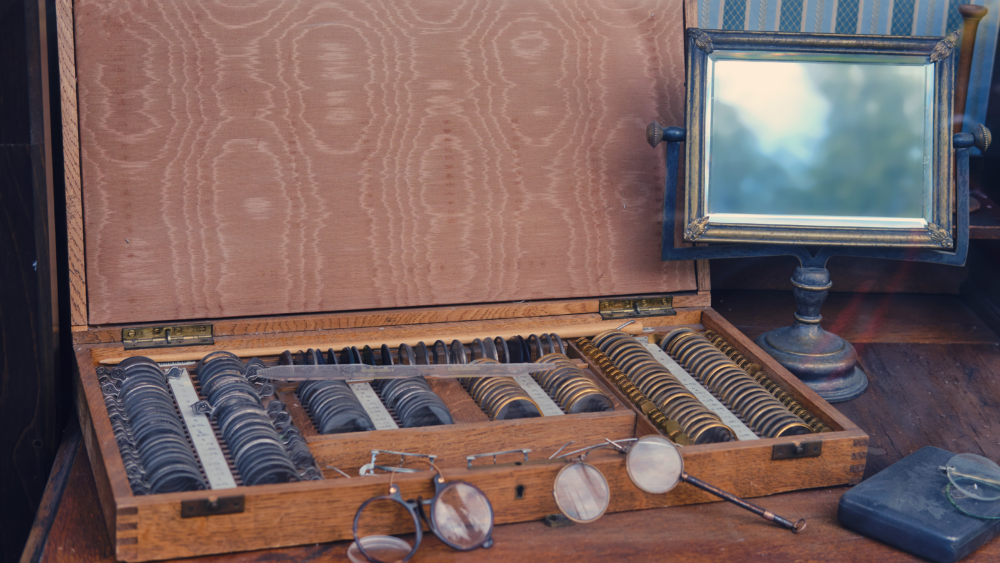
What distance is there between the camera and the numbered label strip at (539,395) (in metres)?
2.42

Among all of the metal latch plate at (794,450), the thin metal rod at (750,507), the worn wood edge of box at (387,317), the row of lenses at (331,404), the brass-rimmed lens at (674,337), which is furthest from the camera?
the brass-rimmed lens at (674,337)

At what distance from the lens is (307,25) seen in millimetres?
2764

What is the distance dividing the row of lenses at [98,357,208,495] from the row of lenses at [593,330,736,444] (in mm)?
1175

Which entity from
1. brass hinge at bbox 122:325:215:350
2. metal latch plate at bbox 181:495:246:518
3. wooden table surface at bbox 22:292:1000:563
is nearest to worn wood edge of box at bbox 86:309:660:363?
brass hinge at bbox 122:325:215:350

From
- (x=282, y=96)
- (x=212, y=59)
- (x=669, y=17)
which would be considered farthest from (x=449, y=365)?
(x=669, y=17)

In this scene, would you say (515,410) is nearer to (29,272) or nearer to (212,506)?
(212,506)

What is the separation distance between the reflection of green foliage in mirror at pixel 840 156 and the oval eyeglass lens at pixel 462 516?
1.29 m

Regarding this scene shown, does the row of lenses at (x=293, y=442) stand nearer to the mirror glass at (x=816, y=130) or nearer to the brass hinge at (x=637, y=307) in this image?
the brass hinge at (x=637, y=307)

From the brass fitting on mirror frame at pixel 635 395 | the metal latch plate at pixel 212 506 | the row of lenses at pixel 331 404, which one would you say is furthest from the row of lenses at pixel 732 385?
the metal latch plate at pixel 212 506

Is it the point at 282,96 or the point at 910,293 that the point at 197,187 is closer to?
the point at 282,96

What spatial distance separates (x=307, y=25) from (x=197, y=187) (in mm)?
587

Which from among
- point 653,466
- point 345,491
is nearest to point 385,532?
point 345,491

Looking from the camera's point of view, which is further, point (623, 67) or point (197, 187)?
point (623, 67)

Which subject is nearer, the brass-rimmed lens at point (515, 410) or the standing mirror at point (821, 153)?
the brass-rimmed lens at point (515, 410)
